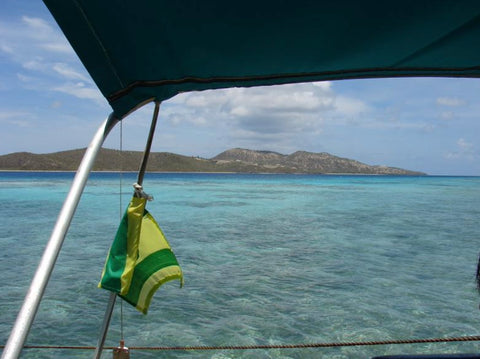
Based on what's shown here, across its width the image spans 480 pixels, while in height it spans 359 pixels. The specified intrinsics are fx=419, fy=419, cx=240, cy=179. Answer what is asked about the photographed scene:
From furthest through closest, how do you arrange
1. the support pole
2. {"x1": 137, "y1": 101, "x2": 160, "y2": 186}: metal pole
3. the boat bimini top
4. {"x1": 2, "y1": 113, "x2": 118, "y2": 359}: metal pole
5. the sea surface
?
1. the sea surface
2. {"x1": 137, "y1": 101, "x2": 160, "y2": 186}: metal pole
3. the support pole
4. the boat bimini top
5. {"x1": 2, "y1": 113, "x2": 118, "y2": 359}: metal pole

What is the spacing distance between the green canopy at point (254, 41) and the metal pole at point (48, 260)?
0.31 meters

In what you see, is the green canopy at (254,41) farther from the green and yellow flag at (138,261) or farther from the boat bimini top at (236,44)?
the green and yellow flag at (138,261)

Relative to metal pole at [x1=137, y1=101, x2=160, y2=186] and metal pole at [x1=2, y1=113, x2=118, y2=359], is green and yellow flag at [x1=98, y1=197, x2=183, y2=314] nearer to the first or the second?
metal pole at [x1=137, y1=101, x2=160, y2=186]

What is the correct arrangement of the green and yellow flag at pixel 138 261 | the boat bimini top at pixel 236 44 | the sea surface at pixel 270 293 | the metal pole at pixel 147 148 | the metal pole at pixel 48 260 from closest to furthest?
the metal pole at pixel 48 260
the boat bimini top at pixel 236 44
the green and yellow flag at pixel 138 261
the metal pole at pixel 147 148
the sea surface at pixel 270 293

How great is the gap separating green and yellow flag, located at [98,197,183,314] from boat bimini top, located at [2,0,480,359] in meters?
0.64

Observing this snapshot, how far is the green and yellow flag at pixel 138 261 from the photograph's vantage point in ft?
7.21

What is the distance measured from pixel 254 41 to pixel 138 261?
1.34m

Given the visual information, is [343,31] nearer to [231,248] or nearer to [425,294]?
[425,294]

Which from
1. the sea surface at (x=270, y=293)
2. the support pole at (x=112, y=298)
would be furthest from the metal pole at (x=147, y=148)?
the sea surface at (x=270, y=293)

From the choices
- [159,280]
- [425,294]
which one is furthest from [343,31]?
[425,294]

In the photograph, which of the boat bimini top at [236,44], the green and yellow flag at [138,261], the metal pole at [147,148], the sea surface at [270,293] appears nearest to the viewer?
the boat bimini top at [236,44]

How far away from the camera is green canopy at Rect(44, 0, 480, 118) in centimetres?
156

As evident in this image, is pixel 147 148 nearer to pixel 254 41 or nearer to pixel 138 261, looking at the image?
pixel 138 261

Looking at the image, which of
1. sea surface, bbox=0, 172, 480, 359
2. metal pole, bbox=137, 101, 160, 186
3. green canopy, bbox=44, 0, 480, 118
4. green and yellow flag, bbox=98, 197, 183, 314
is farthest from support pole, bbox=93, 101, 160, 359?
sea surface, bbox=0, 172, 480, 359
